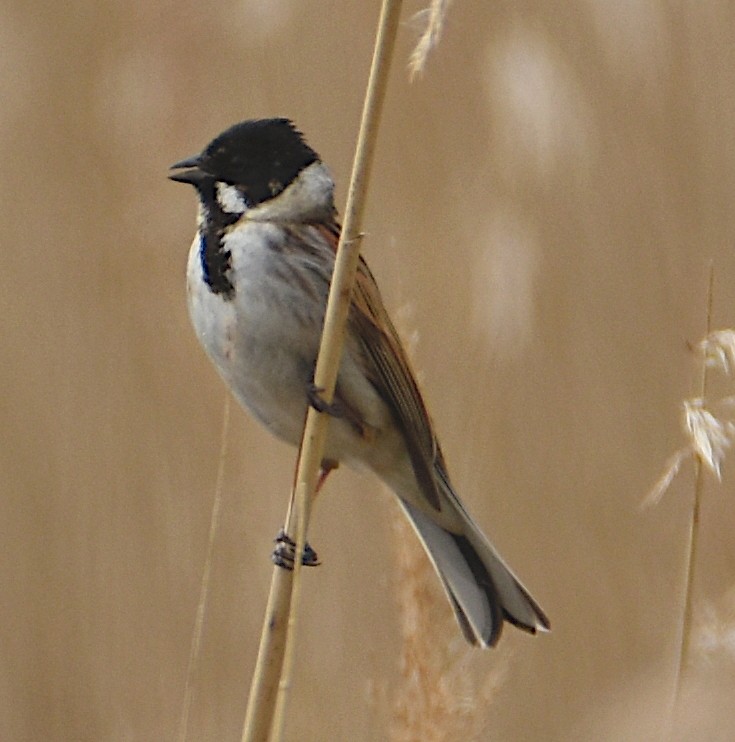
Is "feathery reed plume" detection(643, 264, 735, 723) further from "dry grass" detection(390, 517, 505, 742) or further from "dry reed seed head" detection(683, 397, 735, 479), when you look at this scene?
"dry grass" detection(390, 517, 505, 742)

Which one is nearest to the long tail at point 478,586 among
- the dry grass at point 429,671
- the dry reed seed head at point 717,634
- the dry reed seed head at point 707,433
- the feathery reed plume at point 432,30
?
the dry grass at point 429,671

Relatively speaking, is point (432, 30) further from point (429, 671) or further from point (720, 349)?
point (429, 671)

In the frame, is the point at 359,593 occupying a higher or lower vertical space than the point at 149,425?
lower

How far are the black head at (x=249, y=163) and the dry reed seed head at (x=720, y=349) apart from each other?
86 cm

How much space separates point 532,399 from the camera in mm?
2680

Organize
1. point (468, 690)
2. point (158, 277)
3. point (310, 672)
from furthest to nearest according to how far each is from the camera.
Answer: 1. point (158, 277)
2. point (310, 672)
3. point (468, 690)

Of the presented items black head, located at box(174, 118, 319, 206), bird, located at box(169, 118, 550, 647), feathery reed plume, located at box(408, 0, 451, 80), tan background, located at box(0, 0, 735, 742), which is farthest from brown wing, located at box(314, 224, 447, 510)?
feathery reed plume, located at box(408, 0, 451, 80)

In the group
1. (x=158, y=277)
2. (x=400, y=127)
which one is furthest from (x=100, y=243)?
(x=400, y=127)

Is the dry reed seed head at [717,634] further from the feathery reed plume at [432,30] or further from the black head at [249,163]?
the black head at [249,163]

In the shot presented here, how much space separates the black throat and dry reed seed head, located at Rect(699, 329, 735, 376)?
0.76 metres

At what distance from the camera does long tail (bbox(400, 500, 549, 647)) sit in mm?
2016

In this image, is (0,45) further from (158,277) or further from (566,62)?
(566,62)

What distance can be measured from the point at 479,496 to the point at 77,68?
1216mm

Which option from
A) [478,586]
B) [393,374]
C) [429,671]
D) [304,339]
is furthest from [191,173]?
[429,671]
